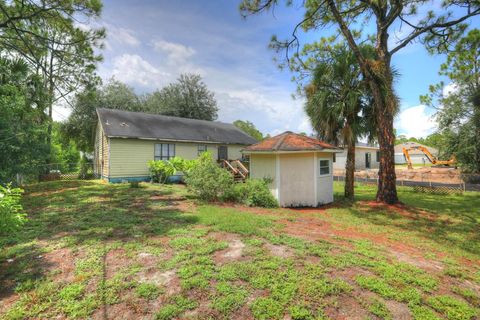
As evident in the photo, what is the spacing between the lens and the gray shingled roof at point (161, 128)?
14.7 meters

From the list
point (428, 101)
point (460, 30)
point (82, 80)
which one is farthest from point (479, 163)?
point (82, 80)

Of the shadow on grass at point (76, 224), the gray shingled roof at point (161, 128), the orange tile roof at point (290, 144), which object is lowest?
the shadow on grass at point (76, 224)

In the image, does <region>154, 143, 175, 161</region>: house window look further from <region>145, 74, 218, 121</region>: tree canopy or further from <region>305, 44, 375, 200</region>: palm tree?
<region>145, 74, 218, 121</region>: tree canopy

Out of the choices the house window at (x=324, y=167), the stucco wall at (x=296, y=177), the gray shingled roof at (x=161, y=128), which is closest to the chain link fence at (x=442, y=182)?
the house window at (x=324, y=167)

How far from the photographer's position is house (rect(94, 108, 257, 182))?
551 inches

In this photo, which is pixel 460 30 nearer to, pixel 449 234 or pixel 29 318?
pixel 449 234

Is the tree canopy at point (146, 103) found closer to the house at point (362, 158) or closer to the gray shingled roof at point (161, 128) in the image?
Answer: the gray shingled roof at point (161, 128)

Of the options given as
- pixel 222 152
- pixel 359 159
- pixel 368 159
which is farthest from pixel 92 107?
pixel 368 159

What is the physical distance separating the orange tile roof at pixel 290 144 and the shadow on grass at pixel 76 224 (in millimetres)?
4233

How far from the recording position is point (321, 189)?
1009 centimetres

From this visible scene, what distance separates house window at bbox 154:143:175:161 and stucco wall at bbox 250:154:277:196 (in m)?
7.68

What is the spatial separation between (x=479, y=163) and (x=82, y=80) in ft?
75.9

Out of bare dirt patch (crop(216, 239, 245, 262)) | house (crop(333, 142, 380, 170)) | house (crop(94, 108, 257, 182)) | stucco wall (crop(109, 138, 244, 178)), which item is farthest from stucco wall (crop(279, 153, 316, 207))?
house (crop(333, 142, 380, 170))

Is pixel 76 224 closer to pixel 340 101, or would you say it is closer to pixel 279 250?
pixel 279 250
